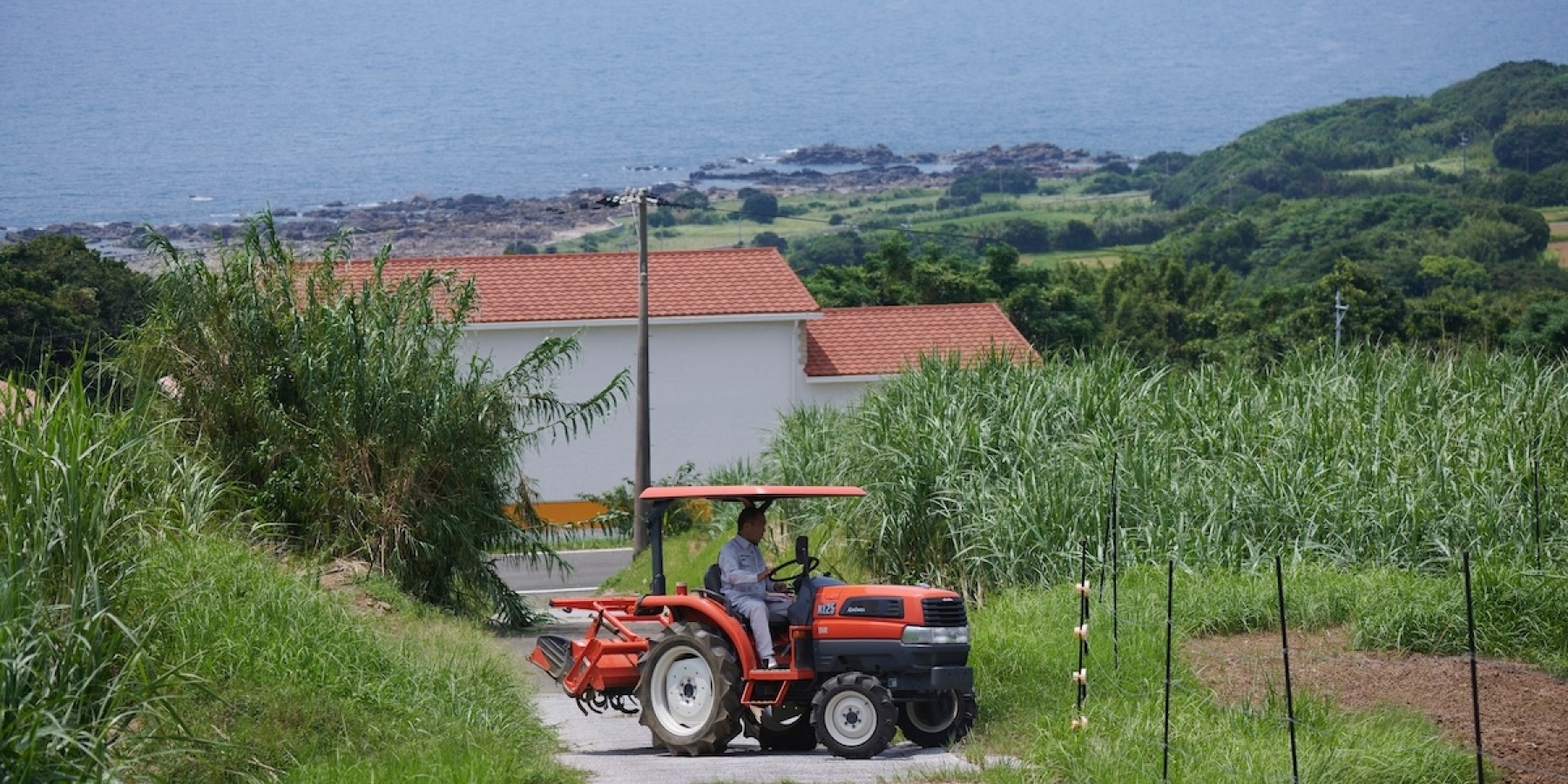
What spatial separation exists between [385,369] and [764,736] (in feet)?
31.4

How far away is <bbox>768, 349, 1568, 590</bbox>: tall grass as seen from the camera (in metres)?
17.8

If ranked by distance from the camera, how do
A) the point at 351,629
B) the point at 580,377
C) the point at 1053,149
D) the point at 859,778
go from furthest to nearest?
the point at 1053,149 → the point at 580,377 → the point at 351,629 → the point at 859,778

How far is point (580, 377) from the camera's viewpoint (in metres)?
47.7

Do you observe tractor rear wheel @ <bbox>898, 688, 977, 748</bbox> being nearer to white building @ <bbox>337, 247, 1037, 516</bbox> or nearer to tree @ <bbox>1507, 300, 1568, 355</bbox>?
tree @ <bbox>1507, 300, 1568, 355</bbox>

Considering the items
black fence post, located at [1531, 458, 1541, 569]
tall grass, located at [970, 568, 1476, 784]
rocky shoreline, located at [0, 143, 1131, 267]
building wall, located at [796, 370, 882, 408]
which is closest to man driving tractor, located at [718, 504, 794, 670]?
tall grass, located at [970, 568, 1476, 784]

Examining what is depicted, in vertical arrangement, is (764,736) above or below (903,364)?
below

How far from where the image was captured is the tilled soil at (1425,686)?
11.5m

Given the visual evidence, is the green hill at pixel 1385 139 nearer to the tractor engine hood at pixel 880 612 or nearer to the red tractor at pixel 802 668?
the red tractor at pixel 802 668

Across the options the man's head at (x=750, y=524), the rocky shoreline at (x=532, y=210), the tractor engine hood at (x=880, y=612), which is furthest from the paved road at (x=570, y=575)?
the tractor engine hood at (x=880, y=612)

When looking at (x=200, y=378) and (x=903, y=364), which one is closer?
(x=200, y=378)

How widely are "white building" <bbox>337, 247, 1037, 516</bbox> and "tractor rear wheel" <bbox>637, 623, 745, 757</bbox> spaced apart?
33.6 m

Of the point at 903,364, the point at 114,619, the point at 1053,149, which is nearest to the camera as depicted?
the point at 114,619

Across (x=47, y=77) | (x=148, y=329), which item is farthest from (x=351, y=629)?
(x=47, y=77)

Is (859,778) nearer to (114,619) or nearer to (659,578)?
(659,578)
